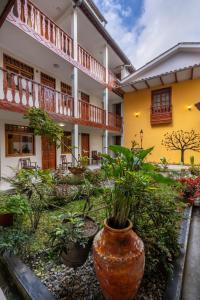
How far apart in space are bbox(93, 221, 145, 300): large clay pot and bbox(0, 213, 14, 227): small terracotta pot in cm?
201

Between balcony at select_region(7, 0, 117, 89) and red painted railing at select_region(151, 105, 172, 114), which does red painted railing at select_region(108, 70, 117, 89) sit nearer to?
balcony at select_region(7, 0, 117, 89)

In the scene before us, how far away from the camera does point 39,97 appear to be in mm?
7445

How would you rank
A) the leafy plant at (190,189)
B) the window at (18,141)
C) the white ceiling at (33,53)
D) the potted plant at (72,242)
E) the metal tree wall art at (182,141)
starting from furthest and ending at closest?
the metal tree wall art at (182,141)
the window at (18,141)
the white ceiling at (33,53)
the leafy plant at (190,189)
the potted plant at (72,242)

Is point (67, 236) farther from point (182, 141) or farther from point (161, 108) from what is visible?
point (161, 108)

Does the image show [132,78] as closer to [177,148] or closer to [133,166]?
[177,148]

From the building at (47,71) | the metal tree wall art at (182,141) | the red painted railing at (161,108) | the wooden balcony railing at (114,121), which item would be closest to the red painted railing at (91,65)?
the building at (47,71)

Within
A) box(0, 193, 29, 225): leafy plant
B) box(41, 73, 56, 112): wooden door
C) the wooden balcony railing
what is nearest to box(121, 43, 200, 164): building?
the wooden balcony railing

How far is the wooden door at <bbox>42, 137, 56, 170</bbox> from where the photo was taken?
9780mm

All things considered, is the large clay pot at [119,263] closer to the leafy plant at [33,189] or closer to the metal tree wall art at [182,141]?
the leafy plant at [33,189]

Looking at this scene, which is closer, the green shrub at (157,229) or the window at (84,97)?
the green shrub at (157,229)

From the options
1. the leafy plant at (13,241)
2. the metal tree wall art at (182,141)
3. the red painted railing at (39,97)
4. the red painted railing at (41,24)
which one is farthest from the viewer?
the metal tree wall art at (182,141)

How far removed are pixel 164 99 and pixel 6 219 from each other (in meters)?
12.6

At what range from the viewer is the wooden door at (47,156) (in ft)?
32.1

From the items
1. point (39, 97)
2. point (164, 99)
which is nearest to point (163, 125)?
point (164, 99)
